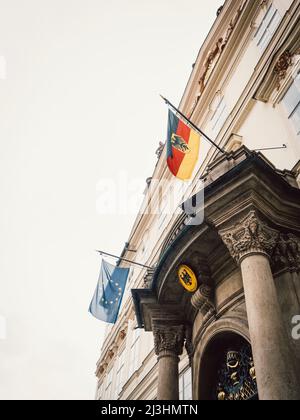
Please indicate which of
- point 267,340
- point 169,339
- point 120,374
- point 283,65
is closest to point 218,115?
point 283,65

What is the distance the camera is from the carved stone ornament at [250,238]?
7117 mm

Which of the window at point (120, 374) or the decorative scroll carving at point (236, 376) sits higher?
the window at point (120, 374)

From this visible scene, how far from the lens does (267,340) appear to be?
19.0ft

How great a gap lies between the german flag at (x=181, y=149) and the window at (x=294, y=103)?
2684 mm

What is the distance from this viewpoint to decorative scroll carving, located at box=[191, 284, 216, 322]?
8797mm

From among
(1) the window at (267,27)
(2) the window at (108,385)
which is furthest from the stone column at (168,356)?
(2) the window at (108,385)

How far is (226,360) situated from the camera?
8.82 meters

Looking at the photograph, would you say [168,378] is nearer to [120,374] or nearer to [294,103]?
[294,103]

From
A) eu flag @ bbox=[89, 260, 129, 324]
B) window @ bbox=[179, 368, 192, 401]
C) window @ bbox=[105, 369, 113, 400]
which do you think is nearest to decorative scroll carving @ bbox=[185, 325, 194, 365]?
window @ bbox=[179, 368, 192, 401]

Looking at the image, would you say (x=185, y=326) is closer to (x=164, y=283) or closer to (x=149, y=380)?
(x=164, y=283)

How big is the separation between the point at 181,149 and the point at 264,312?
19.5 feet

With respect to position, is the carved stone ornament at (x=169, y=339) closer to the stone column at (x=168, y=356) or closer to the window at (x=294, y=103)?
the stone column at (x=168, y=356)

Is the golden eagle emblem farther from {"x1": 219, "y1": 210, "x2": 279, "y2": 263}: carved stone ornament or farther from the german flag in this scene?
{"x1": 219, "y1": 210, "x2": 279, "y2": 263}: carved stone ornament
